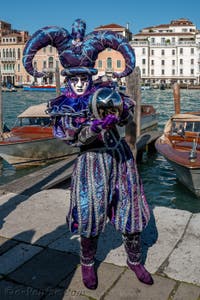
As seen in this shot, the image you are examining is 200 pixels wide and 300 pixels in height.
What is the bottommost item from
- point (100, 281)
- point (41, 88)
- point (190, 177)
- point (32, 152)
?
point (190, 177)

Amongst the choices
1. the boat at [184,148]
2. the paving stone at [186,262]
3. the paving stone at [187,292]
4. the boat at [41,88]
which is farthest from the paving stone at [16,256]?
the boat at [41,88]

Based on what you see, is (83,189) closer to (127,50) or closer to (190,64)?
(127,50)

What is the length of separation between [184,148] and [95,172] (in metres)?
6.31

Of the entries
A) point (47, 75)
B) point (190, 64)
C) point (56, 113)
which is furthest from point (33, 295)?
point (190, 64)

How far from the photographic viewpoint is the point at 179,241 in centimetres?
313

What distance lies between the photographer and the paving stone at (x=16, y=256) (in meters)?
2.75

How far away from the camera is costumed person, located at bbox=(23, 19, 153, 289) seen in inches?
91.8

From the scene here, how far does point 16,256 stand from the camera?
2.93m

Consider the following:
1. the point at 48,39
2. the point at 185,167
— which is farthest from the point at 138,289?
the point at 185,167

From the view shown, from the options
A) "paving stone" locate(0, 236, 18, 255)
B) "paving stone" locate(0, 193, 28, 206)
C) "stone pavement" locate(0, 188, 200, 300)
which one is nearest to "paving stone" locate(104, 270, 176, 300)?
"stone pavement" locate(0, 188, 200, 300)

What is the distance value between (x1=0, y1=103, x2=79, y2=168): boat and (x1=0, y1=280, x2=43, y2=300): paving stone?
785 cm

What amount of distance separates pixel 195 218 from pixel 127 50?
67.1 inches

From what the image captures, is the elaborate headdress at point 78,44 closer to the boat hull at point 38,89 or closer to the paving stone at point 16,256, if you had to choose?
the paving stone at point 16,256

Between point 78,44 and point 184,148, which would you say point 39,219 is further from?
point 184,148
